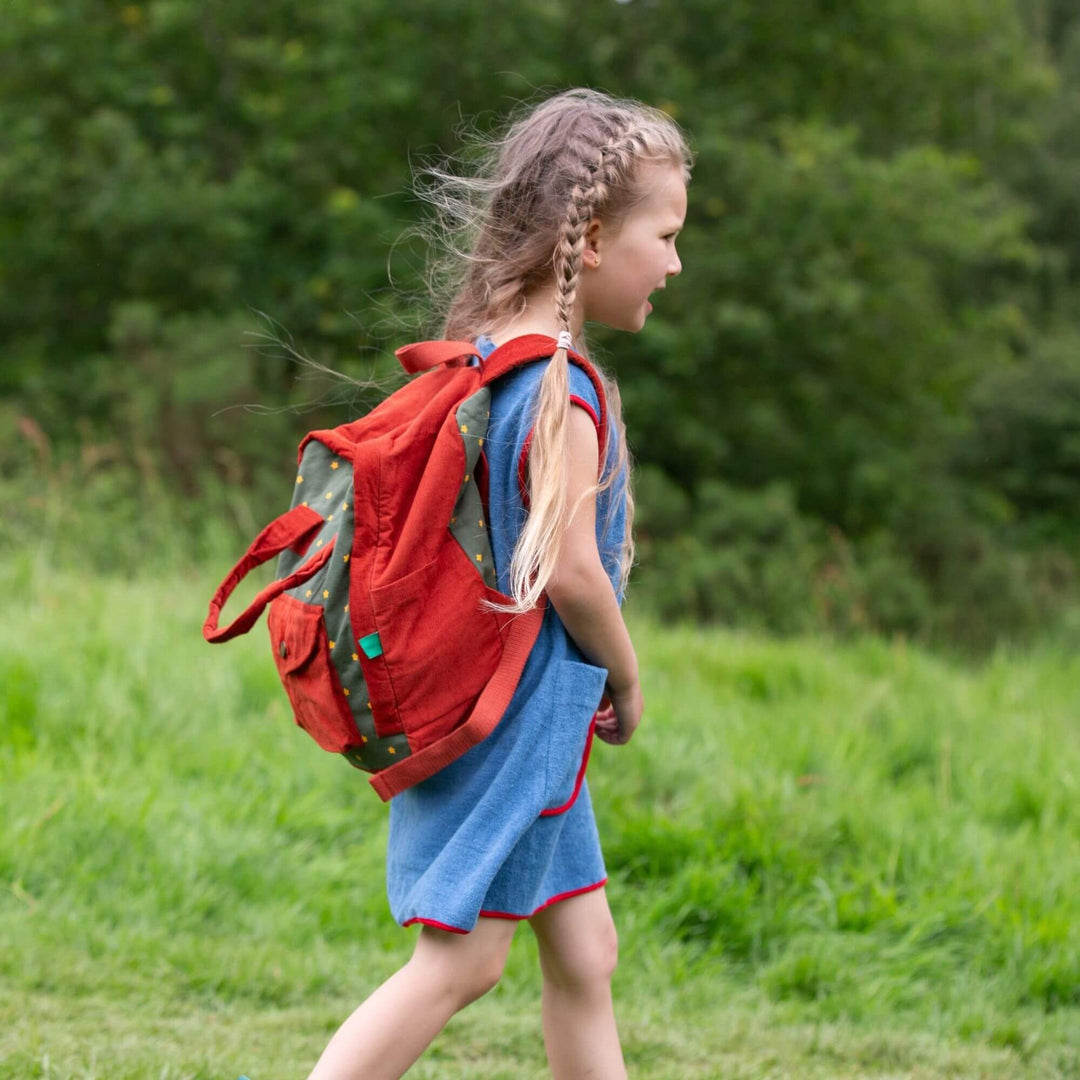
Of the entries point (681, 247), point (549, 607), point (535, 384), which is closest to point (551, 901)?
point (549, 607)

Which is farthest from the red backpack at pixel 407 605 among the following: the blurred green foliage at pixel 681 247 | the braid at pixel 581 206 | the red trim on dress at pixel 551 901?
the blurred green foliage at pixel 681 247

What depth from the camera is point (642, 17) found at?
1471 centimetres

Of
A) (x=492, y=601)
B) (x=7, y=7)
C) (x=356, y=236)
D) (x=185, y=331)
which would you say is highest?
(x=7, y=7)

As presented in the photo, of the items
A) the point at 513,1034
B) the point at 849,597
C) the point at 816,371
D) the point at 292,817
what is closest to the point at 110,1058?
the point at 513,1034

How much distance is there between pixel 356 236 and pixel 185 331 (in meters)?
2.09

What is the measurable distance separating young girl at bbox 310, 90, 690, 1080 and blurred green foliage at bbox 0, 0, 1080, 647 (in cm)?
1022

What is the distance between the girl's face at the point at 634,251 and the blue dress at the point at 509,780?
0.18 m

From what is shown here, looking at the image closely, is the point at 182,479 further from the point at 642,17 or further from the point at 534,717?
the point at 534,717

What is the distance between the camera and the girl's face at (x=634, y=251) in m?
2.11

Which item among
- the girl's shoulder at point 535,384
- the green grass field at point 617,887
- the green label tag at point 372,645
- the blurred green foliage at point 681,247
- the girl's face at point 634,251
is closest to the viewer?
the green label tag at point 372,645

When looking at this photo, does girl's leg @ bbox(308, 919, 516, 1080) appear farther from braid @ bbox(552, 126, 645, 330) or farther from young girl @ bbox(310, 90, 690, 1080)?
braid @ bbox(552, 126, 645, 330)

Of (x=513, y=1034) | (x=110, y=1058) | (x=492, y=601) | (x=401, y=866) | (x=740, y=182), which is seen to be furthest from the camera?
(x=740, y=182)

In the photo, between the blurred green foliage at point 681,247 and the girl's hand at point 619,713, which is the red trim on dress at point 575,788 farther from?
the blurred green foliage at point 681,247

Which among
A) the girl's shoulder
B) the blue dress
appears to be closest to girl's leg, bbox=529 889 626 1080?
the blue dress
